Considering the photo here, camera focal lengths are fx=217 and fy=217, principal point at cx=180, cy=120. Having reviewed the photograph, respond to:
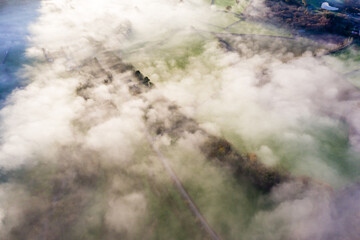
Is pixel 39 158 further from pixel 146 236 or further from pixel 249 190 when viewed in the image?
pixel 249 190

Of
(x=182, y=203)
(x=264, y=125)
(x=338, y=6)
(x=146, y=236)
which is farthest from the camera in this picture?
(x=338, y=6)

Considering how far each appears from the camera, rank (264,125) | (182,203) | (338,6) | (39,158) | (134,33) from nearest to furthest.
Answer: (182,203) < (39,158) < (264,125) < (134,33) < (338,6)

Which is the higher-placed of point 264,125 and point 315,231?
point 264,125

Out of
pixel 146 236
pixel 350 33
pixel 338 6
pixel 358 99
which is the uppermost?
pixel 338 6

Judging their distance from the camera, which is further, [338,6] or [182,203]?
[338,6]

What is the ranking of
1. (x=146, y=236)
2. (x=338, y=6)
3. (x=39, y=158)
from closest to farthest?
(x=146, y=236)
(x=39, y=158)
(x=338, y=6)

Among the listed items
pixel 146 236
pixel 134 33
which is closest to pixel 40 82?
pixel 134 33

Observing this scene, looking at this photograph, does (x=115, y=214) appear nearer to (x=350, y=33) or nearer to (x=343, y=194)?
(x=343, y=194)

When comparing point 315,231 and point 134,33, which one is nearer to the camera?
point 315,231

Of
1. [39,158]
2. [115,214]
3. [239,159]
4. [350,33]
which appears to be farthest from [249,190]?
[350,33]
